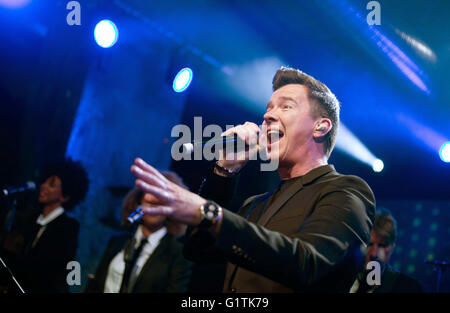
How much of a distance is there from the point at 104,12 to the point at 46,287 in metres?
3.03

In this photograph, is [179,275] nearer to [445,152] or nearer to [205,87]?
[445,152]

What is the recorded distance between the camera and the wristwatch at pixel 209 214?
3.37 feet

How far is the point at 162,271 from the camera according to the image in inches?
118

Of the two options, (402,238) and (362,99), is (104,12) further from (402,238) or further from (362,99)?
(402,238)

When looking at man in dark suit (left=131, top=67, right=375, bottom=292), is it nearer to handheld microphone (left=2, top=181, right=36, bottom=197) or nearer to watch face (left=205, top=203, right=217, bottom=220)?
watch face (left=205, top=203, right=217, bottom=220)

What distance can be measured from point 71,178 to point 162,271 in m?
1.74

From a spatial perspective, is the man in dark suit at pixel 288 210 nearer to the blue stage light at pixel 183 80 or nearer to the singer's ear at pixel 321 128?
the singer's ear at pixel 321 128

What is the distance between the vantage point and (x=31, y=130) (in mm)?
4875

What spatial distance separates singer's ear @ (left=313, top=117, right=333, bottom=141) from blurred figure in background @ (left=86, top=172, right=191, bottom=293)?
4.80 feet

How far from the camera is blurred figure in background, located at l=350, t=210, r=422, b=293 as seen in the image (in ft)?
10.2

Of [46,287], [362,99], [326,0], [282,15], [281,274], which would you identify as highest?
[282,15]

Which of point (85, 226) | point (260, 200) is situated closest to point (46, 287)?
point (85, 226)

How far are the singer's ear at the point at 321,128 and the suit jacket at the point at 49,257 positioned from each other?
257 centimetres

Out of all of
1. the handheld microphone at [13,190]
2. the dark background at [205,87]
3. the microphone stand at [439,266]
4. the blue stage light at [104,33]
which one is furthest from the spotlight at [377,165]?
the handheld microphone at [13,190]
